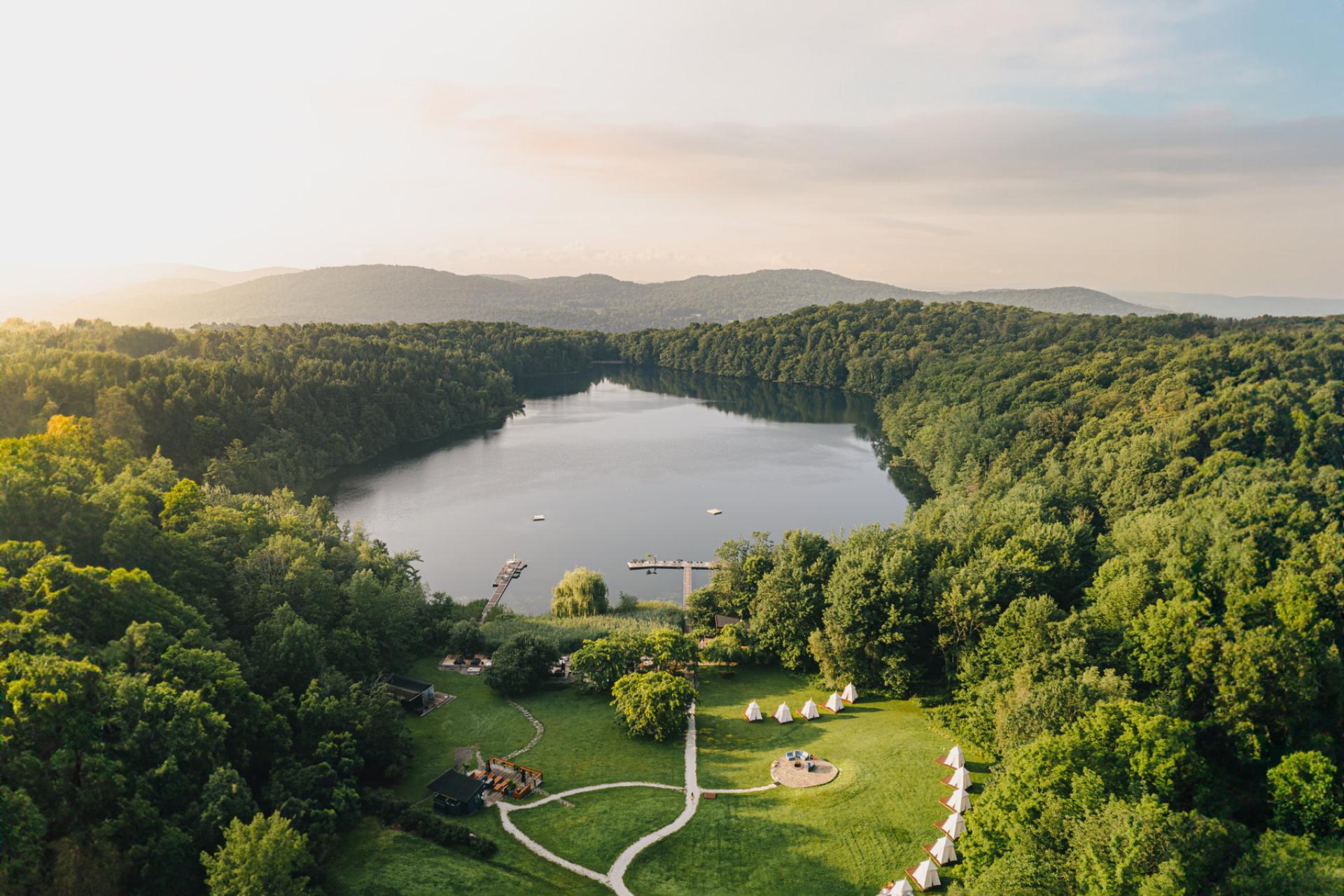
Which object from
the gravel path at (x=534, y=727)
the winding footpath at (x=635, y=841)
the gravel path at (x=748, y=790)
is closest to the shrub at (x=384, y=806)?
the winding footpath at (x=635, y=841)

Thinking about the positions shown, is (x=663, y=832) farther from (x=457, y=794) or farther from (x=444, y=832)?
(x=457, y=794)

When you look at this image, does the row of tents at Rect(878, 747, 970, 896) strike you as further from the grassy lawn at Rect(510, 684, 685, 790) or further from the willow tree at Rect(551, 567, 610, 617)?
the willow tree at Rect(551, 567, 610, 617)

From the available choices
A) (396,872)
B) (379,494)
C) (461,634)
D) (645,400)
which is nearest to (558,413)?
(645,400)

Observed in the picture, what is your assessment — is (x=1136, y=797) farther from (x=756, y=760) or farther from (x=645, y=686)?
(x=645, y=686)

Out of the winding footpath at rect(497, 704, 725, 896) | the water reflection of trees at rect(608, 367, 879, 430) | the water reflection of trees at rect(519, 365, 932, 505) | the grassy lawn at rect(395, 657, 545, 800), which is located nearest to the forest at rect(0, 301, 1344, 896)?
the grassy lawn at rect(395, 657, 545, 800)

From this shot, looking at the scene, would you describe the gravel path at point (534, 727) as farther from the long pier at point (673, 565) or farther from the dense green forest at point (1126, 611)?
the long pier at point (673, 565)
